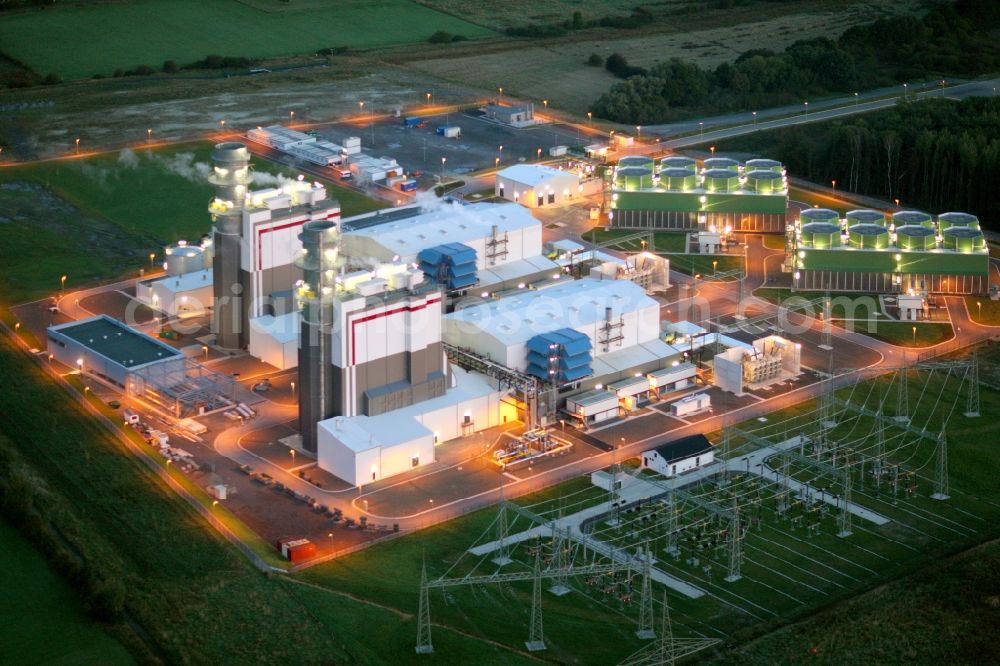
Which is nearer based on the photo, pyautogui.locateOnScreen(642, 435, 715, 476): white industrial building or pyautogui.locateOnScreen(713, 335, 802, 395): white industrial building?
pyautogui.locateOnScreen(642, 435, 715, 476): white industrial building

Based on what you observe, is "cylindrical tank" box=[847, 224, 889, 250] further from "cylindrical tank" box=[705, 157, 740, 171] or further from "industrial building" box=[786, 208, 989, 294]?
"cylindrical tank" box=[705, 157, 740, 171]

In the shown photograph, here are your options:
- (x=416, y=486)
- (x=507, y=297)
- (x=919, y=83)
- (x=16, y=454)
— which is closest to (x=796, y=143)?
(x=919, y=83)

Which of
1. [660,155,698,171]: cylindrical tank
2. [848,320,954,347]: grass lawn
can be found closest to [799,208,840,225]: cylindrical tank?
[848,320,954,347]: grass lawn

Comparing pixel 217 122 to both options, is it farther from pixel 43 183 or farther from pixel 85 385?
pixel 85 385

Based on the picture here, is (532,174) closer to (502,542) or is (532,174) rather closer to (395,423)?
(395,423)

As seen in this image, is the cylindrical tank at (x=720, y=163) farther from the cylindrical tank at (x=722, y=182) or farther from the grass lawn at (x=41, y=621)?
the grass lawn at (x=41, y=621)
